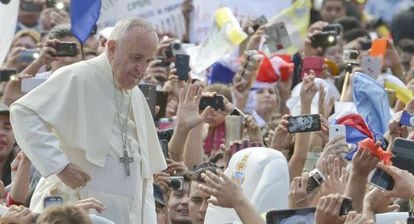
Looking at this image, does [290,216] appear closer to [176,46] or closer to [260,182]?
[260,182]

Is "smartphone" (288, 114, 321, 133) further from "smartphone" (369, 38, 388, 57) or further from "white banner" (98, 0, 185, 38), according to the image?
"white banner" (98, 0, 185, 38)

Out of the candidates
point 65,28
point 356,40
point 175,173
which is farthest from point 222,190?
point 356,40

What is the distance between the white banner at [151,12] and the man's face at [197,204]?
5.24 m

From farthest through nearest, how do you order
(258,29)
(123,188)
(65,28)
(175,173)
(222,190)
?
(258,29) → (65,28) → (175,173) → (123,188) → (222,190)

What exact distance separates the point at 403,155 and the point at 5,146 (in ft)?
13.2

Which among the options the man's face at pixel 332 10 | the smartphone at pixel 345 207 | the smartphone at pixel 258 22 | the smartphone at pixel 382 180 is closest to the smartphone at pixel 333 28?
the smartphone at pixel 258 22

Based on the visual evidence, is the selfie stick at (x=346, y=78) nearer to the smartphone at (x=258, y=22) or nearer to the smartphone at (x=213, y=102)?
the smartphone at (x=213, y=102)

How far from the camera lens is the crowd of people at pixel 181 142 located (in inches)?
435

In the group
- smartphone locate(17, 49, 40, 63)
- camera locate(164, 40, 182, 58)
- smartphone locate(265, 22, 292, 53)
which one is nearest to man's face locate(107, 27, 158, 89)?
smartphone locate(17, 49, 40, 63)

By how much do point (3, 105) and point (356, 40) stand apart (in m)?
5.70

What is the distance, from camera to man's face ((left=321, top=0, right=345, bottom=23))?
20797 millimetres

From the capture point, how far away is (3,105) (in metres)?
14.0

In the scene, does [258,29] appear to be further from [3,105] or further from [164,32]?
[3,105]

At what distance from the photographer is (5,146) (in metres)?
14.1
